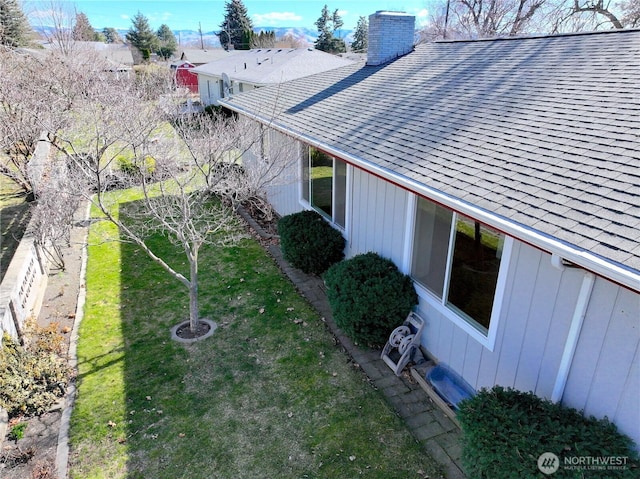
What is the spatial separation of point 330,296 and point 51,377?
4121mm

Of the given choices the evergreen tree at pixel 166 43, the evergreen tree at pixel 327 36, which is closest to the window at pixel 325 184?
the evergreen tree at pixel 327 36

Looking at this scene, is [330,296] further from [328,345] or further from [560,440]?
[560,440]

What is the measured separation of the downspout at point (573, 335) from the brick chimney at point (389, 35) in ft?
30.3

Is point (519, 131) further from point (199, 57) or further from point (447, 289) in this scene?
point (199, 57)

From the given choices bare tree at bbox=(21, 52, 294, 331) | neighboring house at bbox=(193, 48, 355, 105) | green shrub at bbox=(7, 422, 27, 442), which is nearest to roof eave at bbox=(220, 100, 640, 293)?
bare tree at bbox=(21, 52, 294, 331)

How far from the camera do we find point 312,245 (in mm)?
8445

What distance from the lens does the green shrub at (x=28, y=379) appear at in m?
5.46

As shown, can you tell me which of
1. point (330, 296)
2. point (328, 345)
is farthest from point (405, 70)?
point (328, 345)

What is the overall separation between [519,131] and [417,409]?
3826 millimetres

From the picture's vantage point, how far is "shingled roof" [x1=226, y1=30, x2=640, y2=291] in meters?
3.78

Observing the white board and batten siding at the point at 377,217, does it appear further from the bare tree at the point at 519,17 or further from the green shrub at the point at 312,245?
the bare tree at the point at 519,17

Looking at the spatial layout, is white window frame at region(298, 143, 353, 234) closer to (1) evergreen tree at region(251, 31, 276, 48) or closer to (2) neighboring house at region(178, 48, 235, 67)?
(2) neighboring house at region(178, 48, 235, 67)

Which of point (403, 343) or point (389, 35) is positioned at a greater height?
point (389, 35)

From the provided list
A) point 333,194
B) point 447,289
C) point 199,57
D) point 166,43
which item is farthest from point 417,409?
point 166,43
